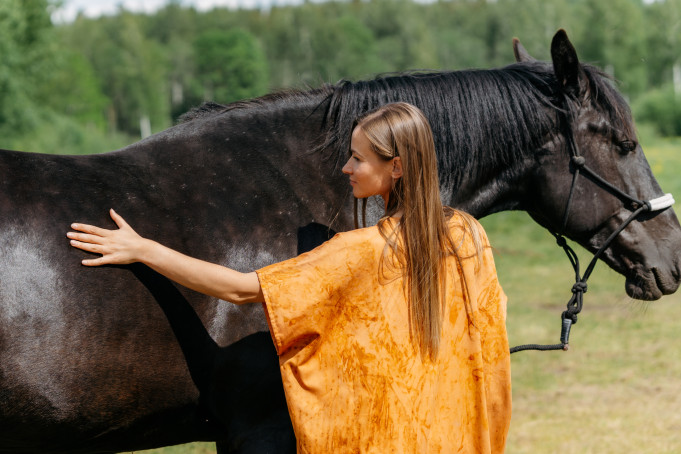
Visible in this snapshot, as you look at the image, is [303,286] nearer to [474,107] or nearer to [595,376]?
[474,107]

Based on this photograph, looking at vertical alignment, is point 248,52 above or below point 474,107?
above

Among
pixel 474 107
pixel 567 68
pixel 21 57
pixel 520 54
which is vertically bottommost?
pixel 474 107

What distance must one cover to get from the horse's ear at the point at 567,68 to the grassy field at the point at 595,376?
41.7 inches

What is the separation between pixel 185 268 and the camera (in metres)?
2.03

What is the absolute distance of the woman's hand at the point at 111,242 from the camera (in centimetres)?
212

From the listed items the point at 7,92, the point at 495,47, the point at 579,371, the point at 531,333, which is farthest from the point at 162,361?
the point at 495,47

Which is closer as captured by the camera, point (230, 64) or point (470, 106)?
point (470, 106)

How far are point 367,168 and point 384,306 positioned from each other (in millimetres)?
429

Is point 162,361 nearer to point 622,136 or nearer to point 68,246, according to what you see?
point 68,246

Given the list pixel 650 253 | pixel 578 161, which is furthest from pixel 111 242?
pixel 650 253

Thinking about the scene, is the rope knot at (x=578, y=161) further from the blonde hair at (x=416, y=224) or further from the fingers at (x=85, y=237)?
the fingers at (x=85, y=237)

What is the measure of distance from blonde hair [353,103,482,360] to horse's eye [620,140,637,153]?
1.33 metres

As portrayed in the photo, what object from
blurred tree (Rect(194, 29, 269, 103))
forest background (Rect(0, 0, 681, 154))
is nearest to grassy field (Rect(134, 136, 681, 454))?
forest background (Rect(0, 0, 681, 154))

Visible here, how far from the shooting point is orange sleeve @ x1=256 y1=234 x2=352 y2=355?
6.58ft
